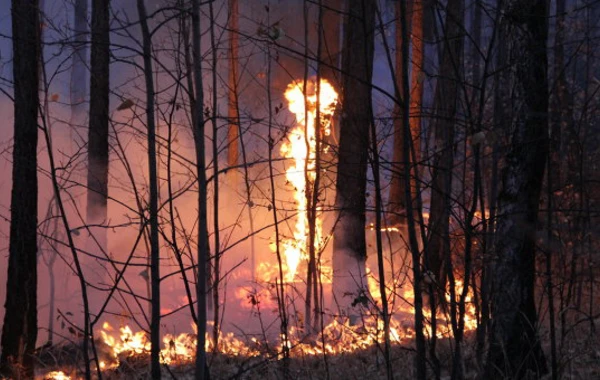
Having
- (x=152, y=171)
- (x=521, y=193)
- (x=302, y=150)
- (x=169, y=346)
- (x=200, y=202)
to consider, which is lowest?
(x=169, y=346)

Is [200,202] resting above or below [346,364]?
above

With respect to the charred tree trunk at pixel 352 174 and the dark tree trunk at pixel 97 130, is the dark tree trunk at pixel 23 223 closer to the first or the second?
the dark tree trunk at pixel 97 130

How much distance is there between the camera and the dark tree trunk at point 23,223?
9.57m

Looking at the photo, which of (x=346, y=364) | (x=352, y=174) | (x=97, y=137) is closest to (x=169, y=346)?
(x=346, y=364)

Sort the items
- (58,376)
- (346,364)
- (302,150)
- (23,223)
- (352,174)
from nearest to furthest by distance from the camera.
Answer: (346,364) → (58,376) → (23,223) → (352,174) → (302,150)

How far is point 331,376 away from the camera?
8391 millimetres

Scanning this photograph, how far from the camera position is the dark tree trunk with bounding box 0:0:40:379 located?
9570 millimetres

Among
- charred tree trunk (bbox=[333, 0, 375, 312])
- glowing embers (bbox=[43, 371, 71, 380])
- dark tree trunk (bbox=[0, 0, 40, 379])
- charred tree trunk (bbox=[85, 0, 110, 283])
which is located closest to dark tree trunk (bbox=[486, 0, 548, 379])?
charred tree trunk (bbox=[333, 0, 375, 312])

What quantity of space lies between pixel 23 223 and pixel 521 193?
6.64 meters

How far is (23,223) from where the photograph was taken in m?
9.96

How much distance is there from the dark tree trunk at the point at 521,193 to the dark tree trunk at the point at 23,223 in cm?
602

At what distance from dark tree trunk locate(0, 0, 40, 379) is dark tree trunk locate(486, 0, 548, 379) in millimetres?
6018

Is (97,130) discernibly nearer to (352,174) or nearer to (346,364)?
(352,174)

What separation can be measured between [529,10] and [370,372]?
4.40m
